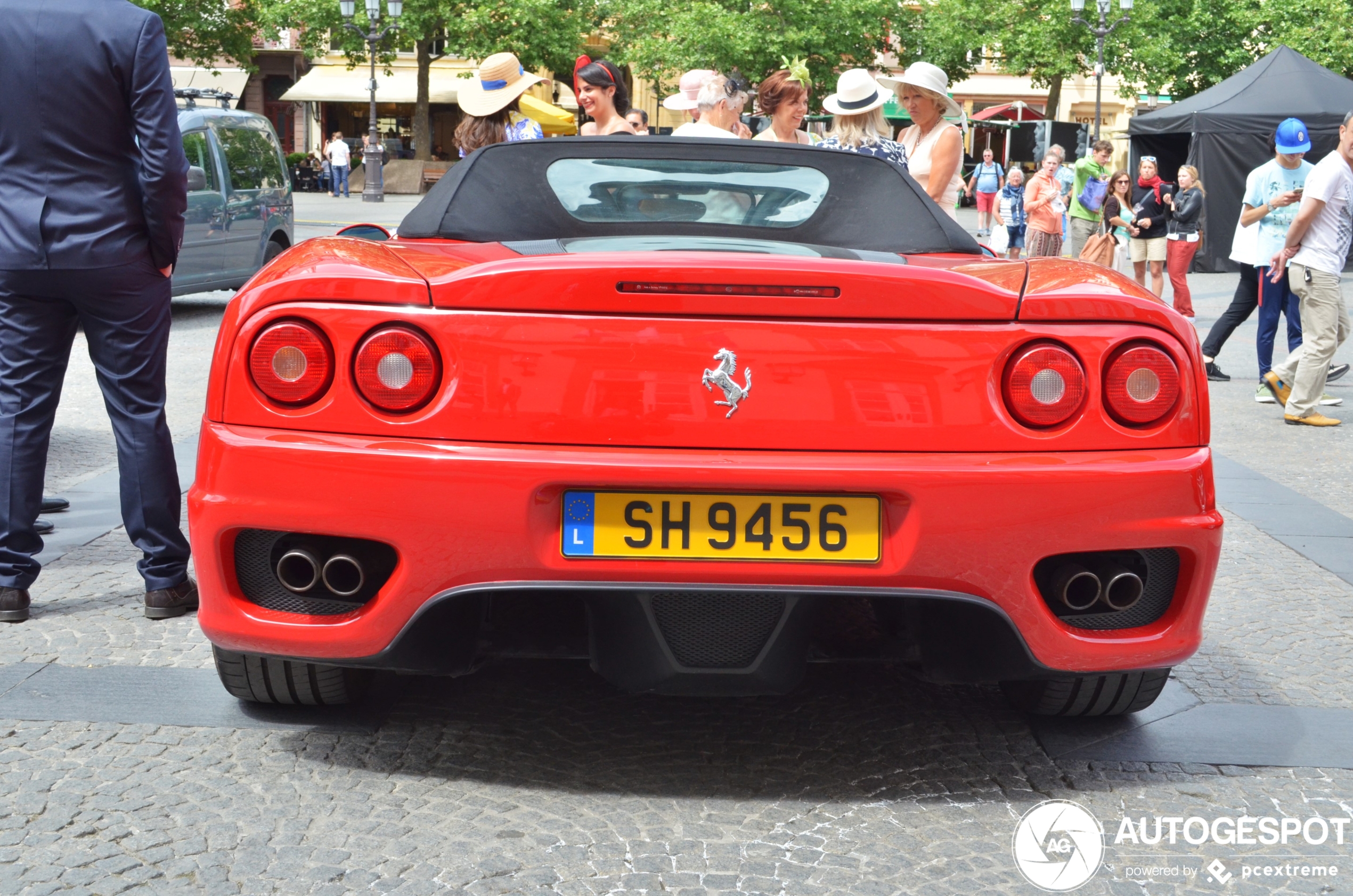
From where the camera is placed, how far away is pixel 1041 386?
2852mm

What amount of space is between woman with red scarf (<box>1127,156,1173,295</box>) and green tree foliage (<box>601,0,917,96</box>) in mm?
36415

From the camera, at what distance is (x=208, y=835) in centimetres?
277

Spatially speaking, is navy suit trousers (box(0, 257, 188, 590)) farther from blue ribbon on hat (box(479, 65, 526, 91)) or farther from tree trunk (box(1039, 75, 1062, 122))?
tree trunk (box(1039, 75, 1062, 122))

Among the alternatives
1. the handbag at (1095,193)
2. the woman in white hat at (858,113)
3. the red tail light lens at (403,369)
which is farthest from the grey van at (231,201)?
the red tail light lens at (403,369)

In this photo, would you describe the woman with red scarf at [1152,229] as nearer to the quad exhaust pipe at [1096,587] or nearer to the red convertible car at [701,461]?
the red convertible car at [701,461]

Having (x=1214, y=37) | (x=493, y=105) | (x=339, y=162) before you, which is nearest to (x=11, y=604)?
(x=493, y=105)

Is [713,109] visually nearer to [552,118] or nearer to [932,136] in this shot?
[932,136]

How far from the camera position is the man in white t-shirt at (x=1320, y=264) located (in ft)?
27.9

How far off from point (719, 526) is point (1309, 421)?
6.88 m

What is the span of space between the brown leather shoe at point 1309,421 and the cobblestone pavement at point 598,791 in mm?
4953

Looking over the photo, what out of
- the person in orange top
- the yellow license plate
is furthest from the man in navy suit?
the person in orange top

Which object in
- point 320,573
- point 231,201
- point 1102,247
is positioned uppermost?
point 320,573

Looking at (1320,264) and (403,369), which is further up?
(403,369)

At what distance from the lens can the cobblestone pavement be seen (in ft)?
8.68
